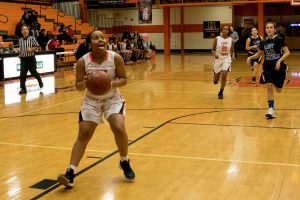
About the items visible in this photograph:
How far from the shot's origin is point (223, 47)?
1141 cm

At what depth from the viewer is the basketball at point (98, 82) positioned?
15.3 ft

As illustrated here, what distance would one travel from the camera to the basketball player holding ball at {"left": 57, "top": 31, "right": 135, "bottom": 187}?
4887mm

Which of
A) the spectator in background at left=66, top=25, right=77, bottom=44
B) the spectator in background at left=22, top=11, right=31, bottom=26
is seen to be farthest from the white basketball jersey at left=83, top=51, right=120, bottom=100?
the spectator in background at left=66, top=25, right=77, bottom=44

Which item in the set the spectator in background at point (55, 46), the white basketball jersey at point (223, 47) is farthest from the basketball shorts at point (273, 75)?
the spectator in background at point (55, 46)

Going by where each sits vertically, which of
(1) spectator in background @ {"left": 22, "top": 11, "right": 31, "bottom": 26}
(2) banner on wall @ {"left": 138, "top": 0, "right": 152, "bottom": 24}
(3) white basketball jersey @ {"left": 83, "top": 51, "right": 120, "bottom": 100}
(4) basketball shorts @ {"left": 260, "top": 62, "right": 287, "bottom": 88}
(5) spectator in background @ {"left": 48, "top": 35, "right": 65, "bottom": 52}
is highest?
(2) banner on wall @ {"left": 138, "top": 0, "right": 152, "bottom": 24}

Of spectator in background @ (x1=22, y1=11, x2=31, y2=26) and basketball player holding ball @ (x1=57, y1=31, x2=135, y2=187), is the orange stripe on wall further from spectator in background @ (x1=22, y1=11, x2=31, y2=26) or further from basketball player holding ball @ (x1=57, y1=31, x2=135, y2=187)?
basketball player holding ball @ (x1=57, y1=31, x2=135, y2=187)

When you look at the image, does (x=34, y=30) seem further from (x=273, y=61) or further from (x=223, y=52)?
(x=273, y=61)

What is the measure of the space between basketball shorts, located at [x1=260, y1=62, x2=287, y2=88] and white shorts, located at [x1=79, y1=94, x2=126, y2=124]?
168 inches

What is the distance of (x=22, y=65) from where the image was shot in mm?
12906

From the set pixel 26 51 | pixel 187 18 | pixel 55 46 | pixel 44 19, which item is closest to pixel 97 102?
pixel 26 51

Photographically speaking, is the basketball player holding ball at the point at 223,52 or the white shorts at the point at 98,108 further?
the basketball player holding ball at the point at 223,52

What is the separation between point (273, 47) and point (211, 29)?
25.8 m

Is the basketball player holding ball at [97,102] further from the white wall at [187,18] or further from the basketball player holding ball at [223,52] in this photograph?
the white wall at [187,18]

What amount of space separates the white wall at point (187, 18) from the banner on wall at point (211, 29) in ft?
0.85
